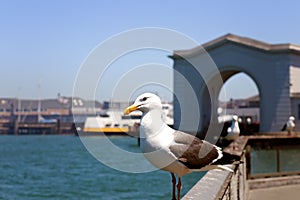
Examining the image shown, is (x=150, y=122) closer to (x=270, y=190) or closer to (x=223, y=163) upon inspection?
(x=223, y=163)

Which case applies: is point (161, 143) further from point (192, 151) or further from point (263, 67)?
point (263, 67)

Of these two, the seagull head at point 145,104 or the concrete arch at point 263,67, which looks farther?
the concrete arch at point 263,67

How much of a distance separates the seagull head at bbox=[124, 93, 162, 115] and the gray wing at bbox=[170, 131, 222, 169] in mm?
309

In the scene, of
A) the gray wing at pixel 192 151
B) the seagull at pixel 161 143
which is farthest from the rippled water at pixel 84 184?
the seagull at pixel 161 143

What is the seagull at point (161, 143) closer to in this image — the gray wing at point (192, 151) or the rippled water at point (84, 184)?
the gray wing at point (192, 151)

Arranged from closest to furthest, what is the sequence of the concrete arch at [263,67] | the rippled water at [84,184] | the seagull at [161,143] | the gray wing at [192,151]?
the seagull at [161,143]
the gray wing at [192,151]
the rippled water at [84,184]
the concrete arch at [263,67]

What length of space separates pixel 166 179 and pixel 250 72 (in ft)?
53.7

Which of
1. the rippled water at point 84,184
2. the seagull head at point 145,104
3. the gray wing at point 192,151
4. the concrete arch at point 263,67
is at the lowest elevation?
the rippled water at point 84,184

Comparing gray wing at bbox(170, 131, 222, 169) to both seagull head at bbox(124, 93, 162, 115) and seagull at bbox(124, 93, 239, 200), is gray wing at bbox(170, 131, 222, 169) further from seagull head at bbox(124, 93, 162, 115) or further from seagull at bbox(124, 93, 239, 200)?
seagull head at bbox(124, 93, 162, 115)

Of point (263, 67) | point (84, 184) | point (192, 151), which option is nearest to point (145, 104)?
point (192, 151)

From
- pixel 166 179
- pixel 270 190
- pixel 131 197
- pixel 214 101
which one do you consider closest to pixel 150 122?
pixel 270 190

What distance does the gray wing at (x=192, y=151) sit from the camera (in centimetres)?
379

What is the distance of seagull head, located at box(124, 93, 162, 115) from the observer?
3.70 meters

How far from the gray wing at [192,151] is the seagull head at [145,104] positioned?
1.01 ft
